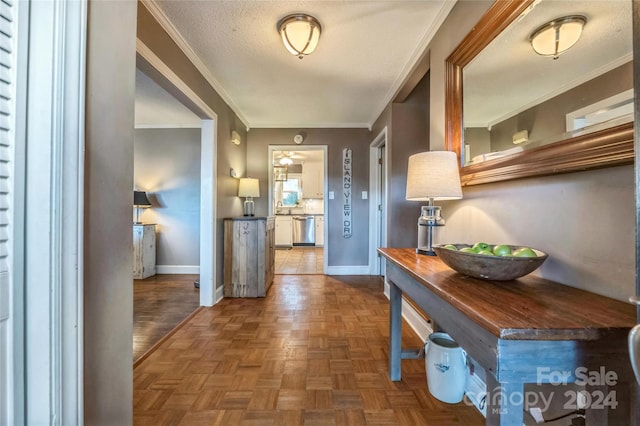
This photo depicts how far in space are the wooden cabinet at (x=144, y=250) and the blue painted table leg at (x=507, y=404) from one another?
395 cm

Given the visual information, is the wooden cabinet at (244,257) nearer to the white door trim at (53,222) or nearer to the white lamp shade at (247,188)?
the white lamp shade at (247,188)

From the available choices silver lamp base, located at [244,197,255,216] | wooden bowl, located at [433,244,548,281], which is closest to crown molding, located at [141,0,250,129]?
silver lamp base, located at [244,197,255,216]

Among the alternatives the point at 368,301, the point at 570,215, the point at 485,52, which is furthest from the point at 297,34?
the point at 368,301

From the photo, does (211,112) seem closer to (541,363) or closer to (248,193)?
(248,193)

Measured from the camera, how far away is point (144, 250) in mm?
3494

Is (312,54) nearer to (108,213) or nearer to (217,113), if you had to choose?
(217,113)

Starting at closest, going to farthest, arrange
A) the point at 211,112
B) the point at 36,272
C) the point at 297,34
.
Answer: the point at 36,272 → the point at 297,34 → the point at 211,112

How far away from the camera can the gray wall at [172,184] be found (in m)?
3.76

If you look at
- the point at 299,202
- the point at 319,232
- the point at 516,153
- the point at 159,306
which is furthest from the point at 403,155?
the point at 299,202

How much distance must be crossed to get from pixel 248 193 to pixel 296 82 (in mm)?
1459

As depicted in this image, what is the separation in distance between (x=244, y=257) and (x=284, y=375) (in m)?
1.55

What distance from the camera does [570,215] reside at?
2.79 feet

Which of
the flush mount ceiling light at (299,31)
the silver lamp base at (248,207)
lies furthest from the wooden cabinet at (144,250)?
the flush mount ceiling light at (299,31)

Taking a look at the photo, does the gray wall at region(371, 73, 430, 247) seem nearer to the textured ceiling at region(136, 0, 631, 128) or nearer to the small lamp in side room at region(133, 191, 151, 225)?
the textured ceiling at region(136, 0, 631, 128)
